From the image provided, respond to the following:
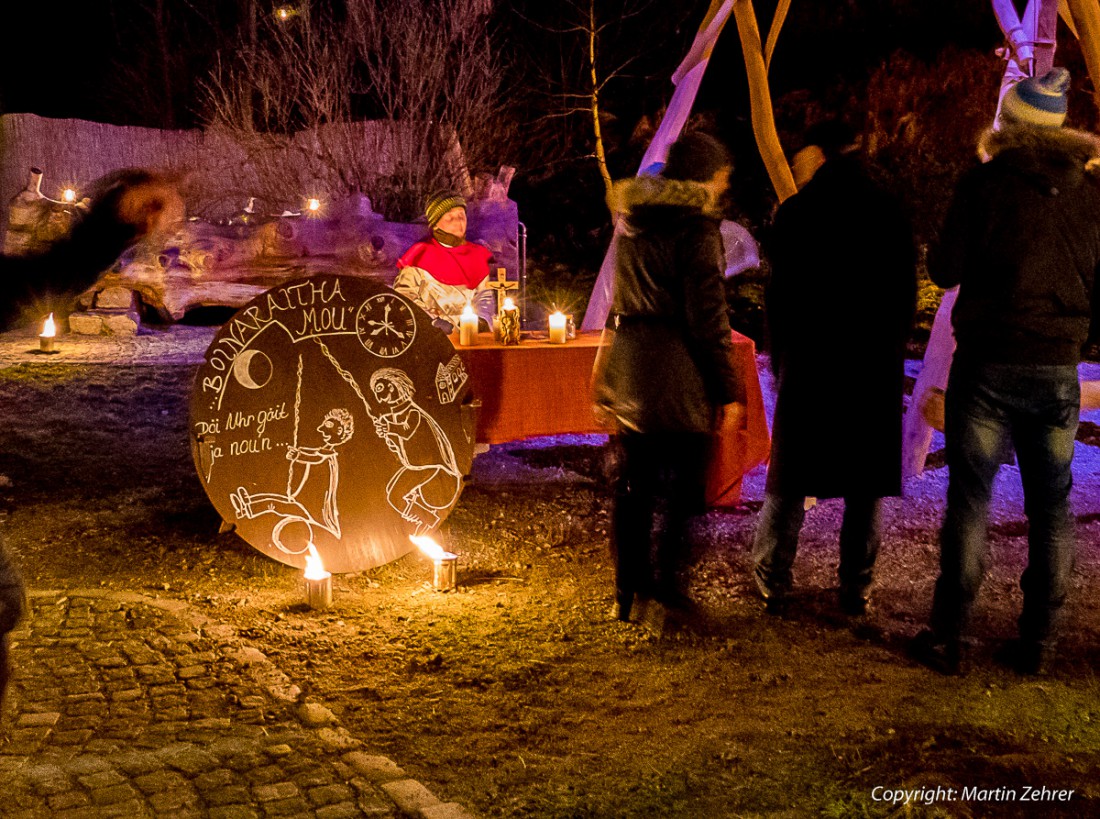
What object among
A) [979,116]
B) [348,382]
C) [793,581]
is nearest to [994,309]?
[793,581]

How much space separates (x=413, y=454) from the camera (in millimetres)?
5281

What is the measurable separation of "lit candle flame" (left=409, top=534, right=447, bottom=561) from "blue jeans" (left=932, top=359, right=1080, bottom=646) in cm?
220

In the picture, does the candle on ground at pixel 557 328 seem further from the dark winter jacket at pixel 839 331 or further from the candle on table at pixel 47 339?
the candle on table at pixel 47 339

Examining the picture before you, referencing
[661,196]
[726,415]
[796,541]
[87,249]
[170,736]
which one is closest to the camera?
[87,249]

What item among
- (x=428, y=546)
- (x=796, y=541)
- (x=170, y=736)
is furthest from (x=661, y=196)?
(x=170, y=736)

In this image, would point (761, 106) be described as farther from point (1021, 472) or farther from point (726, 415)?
point (1021, 472)

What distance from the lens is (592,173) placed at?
23.3 meters

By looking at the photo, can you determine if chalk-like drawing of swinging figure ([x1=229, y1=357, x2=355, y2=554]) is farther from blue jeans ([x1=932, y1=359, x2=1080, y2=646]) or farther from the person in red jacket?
blue jeans ([x1=932, y1=359, x2=1080, y2=646])

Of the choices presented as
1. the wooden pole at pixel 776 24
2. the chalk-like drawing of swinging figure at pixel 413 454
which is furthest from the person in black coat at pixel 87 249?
the wooden pole at pixel 776 24

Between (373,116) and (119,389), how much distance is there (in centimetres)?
1079

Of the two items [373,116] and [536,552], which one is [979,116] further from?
[536,552]

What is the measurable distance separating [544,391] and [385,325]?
1396mm

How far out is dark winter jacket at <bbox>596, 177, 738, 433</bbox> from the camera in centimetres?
442

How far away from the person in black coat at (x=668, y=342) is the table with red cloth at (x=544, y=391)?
1.45m
